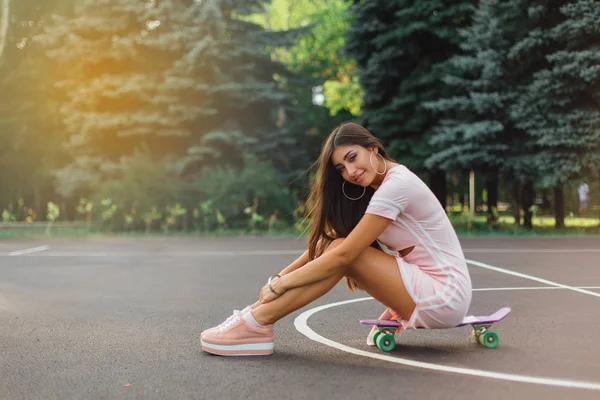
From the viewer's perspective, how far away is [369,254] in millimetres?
5109

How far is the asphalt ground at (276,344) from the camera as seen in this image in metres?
4.42

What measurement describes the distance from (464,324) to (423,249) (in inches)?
24.2

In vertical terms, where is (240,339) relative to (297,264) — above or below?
below

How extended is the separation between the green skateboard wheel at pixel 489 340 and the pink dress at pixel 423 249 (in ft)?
1.51

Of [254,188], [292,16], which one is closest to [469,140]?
[254,188]

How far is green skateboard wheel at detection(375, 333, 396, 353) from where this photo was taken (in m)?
5.39

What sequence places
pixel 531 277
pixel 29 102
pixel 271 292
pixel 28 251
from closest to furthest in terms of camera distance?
pixel 271 292
pixel 531 277
pixel 28 251
pixel 29 102

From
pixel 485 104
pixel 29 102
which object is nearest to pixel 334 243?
pixel 485 104

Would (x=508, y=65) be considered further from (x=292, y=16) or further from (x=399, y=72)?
(x=292, y=16)

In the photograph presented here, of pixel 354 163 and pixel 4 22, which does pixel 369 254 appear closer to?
pixel 354 163

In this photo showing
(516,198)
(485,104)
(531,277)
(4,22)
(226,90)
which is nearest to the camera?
(531,277)

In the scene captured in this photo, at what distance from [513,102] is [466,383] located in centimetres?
2022

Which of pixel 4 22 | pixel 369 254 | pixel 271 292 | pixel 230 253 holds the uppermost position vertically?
pixel 4 22

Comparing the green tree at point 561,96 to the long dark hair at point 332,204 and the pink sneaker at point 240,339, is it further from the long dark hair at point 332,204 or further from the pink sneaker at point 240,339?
the pink sneaker at point 240,339
